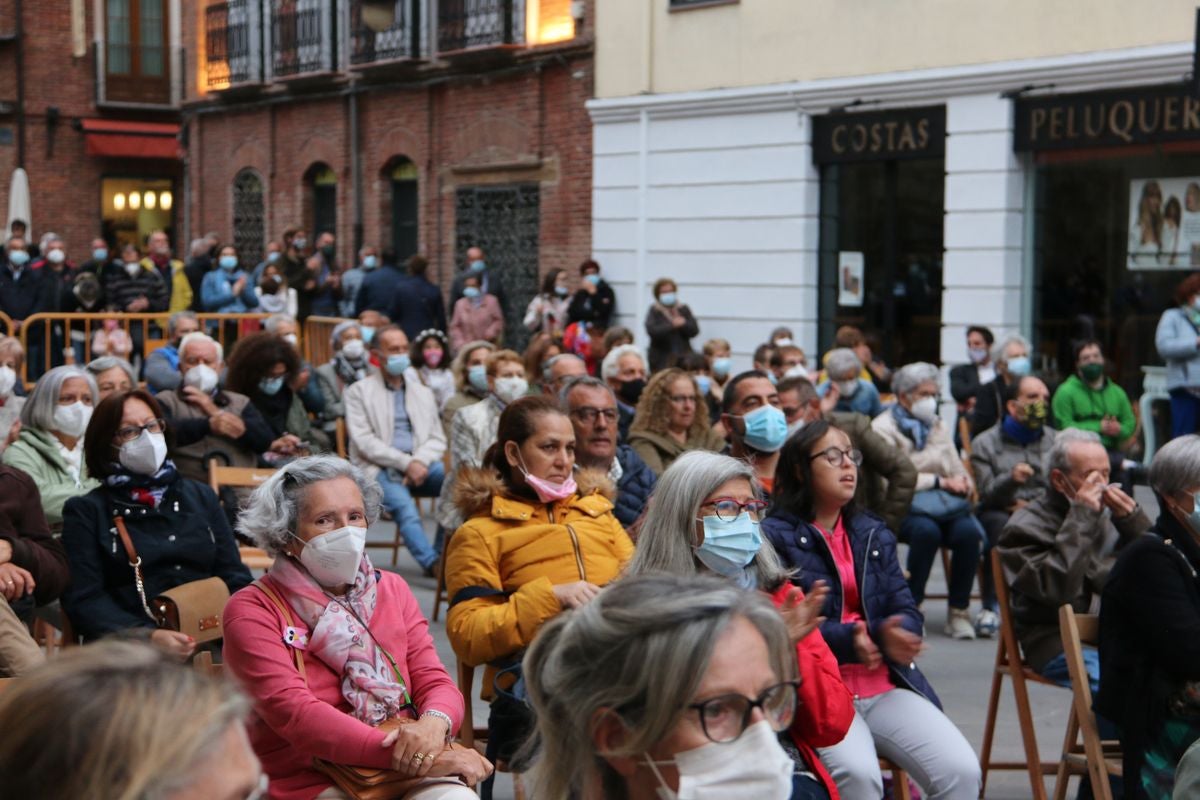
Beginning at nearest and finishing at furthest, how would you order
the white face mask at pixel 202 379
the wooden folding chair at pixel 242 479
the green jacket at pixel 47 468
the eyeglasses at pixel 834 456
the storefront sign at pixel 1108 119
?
the eyeglasses at pixel 834 456 → the green jacket at pixel 47 468 → the wooden folding chair at pixel 242 479 → the white face mask at pixel 202 379 → the storefront sign at pixel 1108 119

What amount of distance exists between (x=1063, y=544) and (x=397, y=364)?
5.62 metres

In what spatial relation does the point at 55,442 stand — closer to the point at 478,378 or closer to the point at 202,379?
the point at 202,379

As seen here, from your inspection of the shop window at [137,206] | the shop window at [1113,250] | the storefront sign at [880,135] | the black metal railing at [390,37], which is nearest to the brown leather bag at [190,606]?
the shop window at [1113,250]

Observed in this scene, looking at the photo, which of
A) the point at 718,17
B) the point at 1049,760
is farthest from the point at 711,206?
the point at 1049,760

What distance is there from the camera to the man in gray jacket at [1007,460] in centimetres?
977

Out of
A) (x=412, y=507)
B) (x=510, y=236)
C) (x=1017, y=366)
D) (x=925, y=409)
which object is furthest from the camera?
(x=510, y=236)

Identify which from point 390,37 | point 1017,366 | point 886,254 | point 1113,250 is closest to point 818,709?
point 1017,366

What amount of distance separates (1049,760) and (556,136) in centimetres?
1586

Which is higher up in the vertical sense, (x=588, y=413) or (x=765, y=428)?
(x=588, y=413)

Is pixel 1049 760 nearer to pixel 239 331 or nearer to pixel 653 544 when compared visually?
pixel 653 544

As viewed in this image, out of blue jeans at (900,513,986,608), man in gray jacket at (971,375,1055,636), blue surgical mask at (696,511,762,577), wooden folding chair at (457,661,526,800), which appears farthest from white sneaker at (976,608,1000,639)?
blue surgical mask at (696,511,762,577)

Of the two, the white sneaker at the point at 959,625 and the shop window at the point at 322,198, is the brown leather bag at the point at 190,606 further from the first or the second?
the shop window at the point at 322,198

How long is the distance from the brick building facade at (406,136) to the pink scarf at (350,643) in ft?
55.8

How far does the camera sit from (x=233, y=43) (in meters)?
29.7
